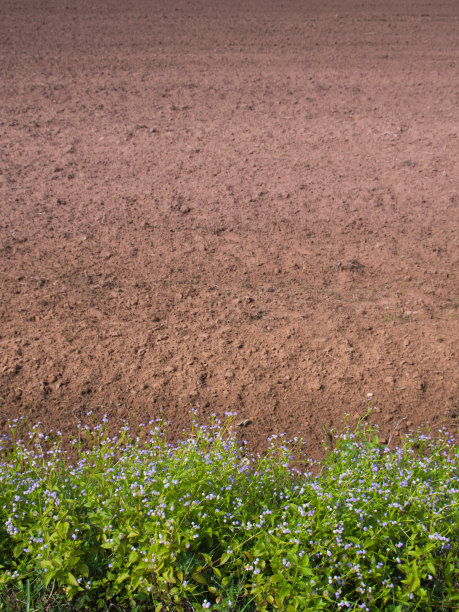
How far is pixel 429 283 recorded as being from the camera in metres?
4.71

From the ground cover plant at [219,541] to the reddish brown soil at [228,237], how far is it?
0.97m

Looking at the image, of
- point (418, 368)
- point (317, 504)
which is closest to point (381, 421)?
point (418, 368)

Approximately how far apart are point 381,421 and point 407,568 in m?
1.40

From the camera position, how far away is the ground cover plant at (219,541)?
2.22 metres

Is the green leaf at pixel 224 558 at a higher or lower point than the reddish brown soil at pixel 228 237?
lower

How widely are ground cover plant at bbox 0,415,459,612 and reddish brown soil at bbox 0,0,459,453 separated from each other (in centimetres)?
97

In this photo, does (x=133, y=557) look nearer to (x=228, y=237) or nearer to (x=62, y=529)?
(x=62, y=529)

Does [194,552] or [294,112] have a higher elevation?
[294,112]

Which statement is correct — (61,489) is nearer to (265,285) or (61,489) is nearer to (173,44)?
(265,285)

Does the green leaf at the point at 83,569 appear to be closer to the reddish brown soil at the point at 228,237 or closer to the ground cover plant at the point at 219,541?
the ground cover plant at the point at 219,541

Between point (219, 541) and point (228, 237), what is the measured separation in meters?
3.15

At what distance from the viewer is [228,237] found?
5.19m

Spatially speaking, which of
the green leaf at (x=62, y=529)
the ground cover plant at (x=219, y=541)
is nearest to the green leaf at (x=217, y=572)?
the ground cover plant at (x=219, y=541)

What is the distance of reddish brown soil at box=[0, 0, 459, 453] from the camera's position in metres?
3.76
